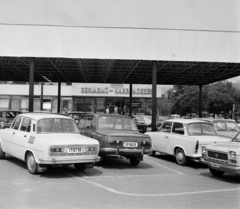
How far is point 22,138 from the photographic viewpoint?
8359mm

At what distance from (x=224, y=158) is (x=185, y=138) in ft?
8.04

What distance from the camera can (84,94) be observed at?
45.7 meters

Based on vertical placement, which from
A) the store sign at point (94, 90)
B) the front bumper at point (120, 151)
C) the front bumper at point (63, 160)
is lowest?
the front bumper at point (63, 160)

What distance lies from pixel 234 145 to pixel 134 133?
122 inches

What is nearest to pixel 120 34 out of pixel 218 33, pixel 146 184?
pixel 218 33

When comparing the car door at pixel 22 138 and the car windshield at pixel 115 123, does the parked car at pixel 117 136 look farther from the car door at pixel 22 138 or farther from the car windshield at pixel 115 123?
the car door at pixel 22 138

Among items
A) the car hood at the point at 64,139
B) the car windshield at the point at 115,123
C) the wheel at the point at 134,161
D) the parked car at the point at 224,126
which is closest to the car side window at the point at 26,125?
the car hood at the point at 64,139

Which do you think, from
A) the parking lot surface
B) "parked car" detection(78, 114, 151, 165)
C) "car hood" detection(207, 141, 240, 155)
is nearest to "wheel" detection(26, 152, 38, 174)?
the parking lot surface

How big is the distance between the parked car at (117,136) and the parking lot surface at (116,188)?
0.57 m

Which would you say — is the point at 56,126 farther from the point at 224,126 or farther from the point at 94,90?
the point at 94,90

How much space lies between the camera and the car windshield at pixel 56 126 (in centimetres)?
836

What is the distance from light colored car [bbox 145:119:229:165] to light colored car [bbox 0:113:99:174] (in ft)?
11.3

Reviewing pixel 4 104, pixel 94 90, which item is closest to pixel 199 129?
pixel 94 90

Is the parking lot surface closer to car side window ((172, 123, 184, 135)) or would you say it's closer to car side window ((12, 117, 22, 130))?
car side window ((12, 117, 22, 130))
